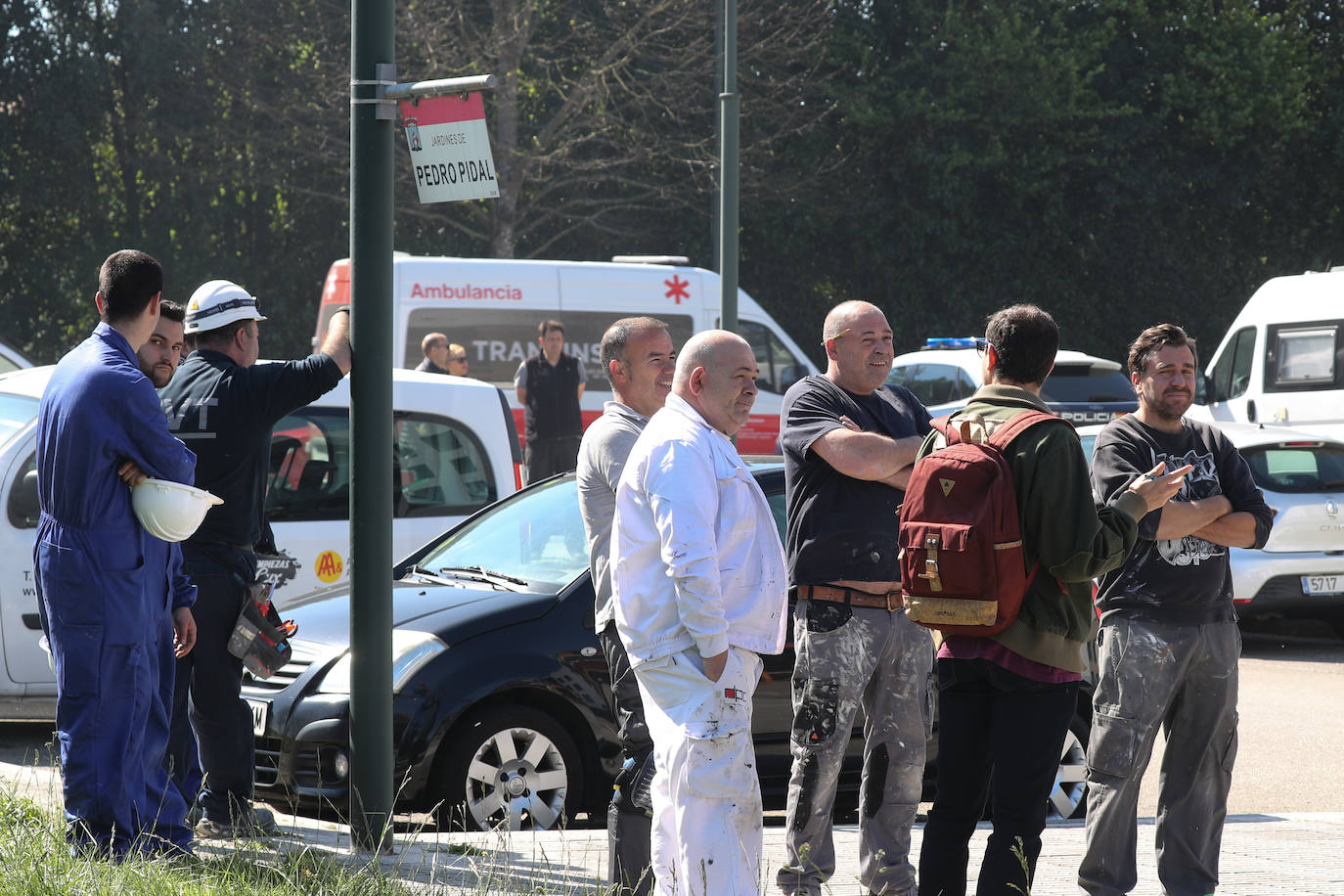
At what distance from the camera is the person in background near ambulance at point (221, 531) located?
5254 millimetres

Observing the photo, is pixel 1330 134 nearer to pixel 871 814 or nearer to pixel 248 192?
pixel 248 192

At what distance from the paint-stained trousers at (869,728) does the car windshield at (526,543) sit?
1.66 m

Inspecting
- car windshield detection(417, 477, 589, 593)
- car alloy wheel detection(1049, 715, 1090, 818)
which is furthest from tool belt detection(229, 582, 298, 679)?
car alloy wheel detection(1049, 715, 1090, 818)

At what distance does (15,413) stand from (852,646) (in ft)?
16.2

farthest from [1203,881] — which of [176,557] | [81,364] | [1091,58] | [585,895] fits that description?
[1091,58]

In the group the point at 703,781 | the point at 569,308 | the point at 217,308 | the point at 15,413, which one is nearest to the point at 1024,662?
the point at 703,781

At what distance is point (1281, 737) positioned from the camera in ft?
28.7

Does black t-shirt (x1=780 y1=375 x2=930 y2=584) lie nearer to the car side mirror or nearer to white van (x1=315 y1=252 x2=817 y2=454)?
the car side mirror

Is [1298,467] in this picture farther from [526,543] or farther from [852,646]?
[852,646]

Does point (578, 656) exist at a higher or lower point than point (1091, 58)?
lower

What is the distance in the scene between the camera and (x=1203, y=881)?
4.93 m

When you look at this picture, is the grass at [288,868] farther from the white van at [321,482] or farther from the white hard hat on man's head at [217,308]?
the white van at [321,482]

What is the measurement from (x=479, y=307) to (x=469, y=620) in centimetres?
1157

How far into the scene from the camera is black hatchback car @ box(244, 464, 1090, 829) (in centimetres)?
597
